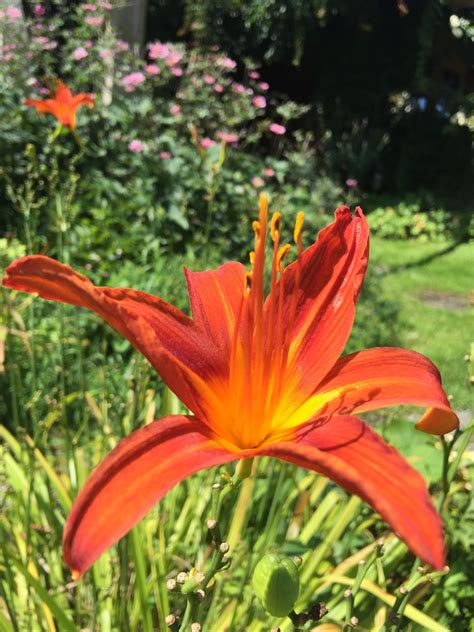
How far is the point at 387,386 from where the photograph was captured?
68 cm

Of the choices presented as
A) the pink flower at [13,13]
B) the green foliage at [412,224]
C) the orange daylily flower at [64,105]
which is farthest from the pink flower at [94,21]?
the green foliage at [412,224]

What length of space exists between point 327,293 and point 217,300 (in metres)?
0.14

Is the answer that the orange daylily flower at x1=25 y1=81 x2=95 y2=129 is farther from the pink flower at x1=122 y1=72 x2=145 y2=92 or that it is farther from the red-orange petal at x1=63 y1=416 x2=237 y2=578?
the pink flower at x1=122 y1=72 x2=145 y2=92

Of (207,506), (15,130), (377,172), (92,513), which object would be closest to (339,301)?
(92,513)

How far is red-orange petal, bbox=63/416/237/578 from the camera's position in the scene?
479mm

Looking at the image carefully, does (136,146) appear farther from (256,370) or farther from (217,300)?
Answer: (256,370)

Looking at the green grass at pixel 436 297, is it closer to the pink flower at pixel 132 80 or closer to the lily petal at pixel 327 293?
the pink flower at pixel 132 80

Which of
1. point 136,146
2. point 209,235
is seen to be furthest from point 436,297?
point 136,146

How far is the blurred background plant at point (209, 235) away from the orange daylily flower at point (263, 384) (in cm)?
17

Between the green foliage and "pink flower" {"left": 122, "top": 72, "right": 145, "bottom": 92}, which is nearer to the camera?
"pink flower" {"left": 122, "top": 72, "right": 145, "bottom": 92}

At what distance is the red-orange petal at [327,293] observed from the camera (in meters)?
0.75

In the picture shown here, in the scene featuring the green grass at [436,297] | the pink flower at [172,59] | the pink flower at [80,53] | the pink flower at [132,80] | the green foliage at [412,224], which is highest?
the pink flower at [172,59]

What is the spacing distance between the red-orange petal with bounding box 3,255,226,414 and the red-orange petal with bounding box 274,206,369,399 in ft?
0.40

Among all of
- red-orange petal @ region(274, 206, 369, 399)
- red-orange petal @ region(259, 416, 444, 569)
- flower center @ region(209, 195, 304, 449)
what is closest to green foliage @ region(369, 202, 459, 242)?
red-orange petal @ region(274, 206, 369, 399)
